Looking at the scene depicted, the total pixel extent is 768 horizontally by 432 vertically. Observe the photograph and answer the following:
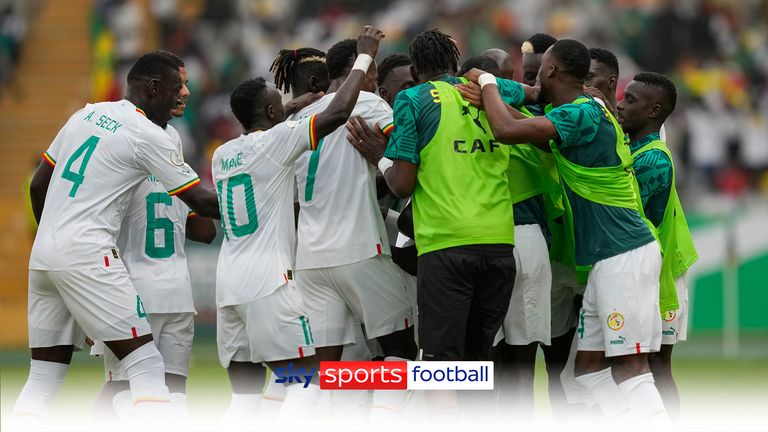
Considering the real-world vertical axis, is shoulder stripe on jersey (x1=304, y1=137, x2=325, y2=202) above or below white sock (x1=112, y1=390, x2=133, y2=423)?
above

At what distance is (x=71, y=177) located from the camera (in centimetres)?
736

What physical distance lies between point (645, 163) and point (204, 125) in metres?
14.1

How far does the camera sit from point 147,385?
7137 mm

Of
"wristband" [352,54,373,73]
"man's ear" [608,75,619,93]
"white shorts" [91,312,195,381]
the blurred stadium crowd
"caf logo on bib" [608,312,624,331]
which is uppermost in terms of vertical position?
the blurred stadium crowd

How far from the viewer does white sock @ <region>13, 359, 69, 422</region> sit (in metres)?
7.36

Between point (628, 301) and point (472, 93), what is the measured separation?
5.47ft

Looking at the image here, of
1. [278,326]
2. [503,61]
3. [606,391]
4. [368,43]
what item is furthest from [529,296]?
[368,43]

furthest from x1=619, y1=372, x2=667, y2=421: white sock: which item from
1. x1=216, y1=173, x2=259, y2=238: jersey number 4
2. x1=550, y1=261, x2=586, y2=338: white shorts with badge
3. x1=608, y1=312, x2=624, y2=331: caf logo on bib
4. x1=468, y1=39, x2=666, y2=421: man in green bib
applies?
x1=216, y1=173, x2=259, y2=238: jersey number 4

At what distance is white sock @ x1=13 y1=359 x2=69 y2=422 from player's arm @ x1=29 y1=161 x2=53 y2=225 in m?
1.05

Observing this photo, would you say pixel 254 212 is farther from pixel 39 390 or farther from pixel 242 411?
pixel 39 390

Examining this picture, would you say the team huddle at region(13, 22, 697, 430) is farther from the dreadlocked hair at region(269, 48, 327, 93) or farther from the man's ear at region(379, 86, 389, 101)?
the man's ear at region(379, 86, 389, 101)

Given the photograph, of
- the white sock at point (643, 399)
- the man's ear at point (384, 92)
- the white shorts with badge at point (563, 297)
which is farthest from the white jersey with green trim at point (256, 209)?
the white sock at point (643, 399)

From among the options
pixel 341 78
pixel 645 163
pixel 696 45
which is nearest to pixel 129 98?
pixel 341 78

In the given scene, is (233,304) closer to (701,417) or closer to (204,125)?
(701,417)
